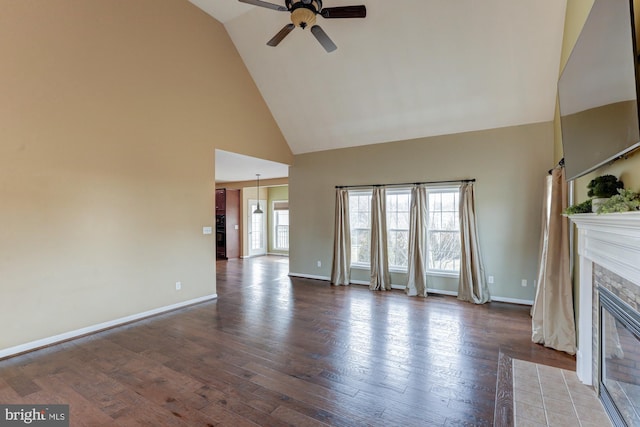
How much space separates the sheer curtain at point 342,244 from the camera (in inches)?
248

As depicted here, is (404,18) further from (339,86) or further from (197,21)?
(197,21)

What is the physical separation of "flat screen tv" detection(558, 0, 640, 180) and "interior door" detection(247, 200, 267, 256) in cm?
943

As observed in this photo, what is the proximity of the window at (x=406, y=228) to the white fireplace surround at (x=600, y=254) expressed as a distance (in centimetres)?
278

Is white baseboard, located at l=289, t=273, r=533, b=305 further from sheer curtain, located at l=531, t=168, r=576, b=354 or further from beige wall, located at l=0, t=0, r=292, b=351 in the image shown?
beige wall, located at l=0, t=0, r=292, b=351

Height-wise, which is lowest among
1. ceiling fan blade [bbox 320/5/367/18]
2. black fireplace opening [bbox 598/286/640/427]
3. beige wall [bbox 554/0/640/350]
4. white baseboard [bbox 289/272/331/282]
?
white baseboard [bbox 289/272/331/282]

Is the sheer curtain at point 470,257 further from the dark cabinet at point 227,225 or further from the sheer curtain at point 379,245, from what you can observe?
the dark cabinet at point 227,225

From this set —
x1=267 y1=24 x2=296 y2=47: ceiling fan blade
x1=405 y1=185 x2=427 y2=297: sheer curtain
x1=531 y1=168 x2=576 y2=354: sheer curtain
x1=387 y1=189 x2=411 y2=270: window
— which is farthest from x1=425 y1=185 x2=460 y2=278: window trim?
x1=267 y1=24 x2=296 y2=47: ceiling fan blade

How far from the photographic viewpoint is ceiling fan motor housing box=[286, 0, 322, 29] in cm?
288

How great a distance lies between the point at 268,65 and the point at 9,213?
4.12 metres

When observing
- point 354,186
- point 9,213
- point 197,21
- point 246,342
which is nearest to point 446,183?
point 354,186

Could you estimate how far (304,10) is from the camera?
2877 millimetres

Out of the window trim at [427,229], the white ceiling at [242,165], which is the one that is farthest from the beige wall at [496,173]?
the white ceiling at [242,165]

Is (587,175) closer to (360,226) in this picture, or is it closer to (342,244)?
(360,226)

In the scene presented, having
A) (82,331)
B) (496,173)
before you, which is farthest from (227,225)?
(496,173)
